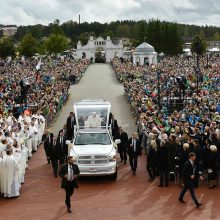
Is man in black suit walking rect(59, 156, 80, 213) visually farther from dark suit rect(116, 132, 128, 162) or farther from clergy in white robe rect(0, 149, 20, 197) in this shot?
dark suit rect(116, 132, 128, 162)

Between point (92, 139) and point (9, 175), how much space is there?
13.6ft

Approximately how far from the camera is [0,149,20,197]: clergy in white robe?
47.9 ft

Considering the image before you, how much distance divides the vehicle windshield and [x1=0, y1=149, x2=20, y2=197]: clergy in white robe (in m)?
3.42

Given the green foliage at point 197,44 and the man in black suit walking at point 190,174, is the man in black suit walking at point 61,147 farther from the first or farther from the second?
the green foliage at point 197,44

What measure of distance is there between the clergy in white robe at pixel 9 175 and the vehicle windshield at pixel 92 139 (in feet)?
11.2

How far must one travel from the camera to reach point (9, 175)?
1463 cm

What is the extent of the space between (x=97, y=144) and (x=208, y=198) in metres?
4.94

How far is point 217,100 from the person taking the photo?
2884 centimetres

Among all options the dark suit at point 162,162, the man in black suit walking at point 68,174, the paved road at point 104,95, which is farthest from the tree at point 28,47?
the man in black suit walking at point 68,174

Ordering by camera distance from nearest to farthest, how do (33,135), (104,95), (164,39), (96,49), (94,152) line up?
(94,152)
(33,135)
(104,95)
(164,39)
(96,49)

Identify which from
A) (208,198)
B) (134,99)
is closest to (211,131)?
(208,198)

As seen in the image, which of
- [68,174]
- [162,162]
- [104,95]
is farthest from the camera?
[104,95]

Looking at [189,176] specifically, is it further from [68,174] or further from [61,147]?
[61,147]

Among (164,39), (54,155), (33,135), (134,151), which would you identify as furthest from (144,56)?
(54,155)
